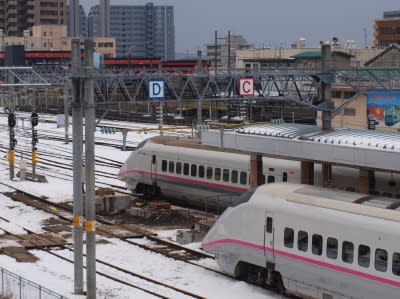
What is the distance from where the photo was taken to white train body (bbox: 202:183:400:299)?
17391mm

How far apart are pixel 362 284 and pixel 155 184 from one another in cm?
1809

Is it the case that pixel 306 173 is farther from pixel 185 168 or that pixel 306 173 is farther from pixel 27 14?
pixel 27 14

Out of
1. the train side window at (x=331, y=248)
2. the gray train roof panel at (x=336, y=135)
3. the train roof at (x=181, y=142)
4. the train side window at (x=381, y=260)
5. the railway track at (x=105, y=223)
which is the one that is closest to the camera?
the train side window at (x=381, y=260)

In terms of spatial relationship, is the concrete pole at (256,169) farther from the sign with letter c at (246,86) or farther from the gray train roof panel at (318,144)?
the sign with letter c at (246,86)

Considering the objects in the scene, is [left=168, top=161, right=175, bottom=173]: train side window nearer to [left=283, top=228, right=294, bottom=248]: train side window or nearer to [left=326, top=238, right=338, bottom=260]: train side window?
[left=283, top=228, right=294, bottom=248]: train side window

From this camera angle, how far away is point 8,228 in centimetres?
2962

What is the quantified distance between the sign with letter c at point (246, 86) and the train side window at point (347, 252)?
1518cm

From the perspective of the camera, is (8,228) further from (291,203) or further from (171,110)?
(171,110)

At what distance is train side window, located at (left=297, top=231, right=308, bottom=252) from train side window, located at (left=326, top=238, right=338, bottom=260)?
692 mm

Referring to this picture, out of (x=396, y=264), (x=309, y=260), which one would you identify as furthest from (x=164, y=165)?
(x=396, y=264)

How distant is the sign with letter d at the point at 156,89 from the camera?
28.5 metres

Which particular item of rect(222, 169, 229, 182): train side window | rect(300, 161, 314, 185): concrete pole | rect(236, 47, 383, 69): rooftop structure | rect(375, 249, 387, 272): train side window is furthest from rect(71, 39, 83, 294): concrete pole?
rect(236, 47, 383, 69): rooftop structure

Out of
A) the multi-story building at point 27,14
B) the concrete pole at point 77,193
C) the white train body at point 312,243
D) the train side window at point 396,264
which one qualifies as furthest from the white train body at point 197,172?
the multi-story building at point 27,14

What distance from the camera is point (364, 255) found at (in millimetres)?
17734
